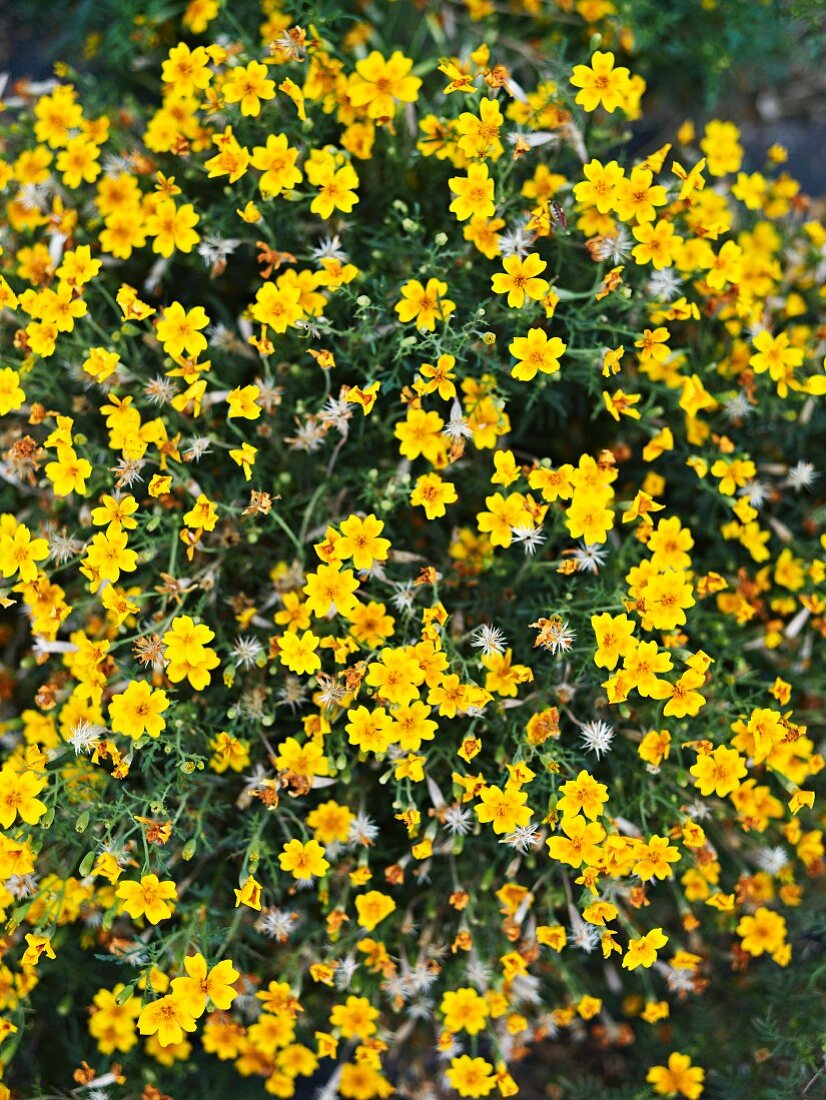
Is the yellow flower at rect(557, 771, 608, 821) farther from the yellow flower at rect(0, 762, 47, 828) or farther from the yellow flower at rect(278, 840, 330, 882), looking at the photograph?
the yellow flower at rect(0, 762, 47, 828)

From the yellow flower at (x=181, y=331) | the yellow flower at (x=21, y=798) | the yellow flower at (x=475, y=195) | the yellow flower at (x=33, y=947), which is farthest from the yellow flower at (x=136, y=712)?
the yellow flower at (x=475, y=195)

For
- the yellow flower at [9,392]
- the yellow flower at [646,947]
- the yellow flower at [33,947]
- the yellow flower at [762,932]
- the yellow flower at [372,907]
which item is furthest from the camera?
the yellow flower at [762,932]

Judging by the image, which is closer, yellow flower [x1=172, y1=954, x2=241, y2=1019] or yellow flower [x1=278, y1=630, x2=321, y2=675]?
yellow flower [x1=172, y1=954, x2=241, y2=1019]

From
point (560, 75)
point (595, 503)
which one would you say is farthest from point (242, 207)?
point (595, 503)

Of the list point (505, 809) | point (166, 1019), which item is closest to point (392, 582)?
point (505, 809)

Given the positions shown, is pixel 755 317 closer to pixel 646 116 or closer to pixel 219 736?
pixel 646 116

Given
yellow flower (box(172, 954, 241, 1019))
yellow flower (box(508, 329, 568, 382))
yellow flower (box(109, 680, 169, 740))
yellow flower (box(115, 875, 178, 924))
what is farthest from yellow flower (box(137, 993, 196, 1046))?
yellow flower (box(508, 329, 568, 382))

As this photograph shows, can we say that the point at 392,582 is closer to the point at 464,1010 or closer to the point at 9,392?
the point at 9,392

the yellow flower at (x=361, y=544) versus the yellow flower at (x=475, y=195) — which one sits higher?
the yellow flower at (x=475, y=195)

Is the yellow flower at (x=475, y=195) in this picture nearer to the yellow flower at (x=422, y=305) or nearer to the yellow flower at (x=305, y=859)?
the yellow flower at (x=422, y=305)
